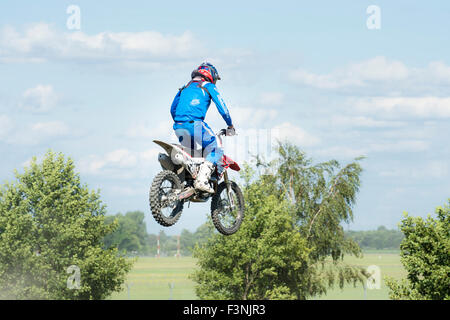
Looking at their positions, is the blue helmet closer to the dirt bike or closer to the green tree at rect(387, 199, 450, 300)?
the dirt bike

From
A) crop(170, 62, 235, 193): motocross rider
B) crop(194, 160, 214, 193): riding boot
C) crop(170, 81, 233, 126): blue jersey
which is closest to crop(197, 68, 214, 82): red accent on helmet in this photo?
crop(170, 62, 235, 193): motocross rider

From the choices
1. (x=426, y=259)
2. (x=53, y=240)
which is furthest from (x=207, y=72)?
(x=53, y=240)

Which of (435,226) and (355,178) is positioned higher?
(355,178)

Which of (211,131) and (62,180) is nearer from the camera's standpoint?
(211,131)

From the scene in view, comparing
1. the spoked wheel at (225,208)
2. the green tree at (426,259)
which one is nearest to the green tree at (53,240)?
the green tree at (426,259)

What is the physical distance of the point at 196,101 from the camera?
10516mm

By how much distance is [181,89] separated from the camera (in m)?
10.9

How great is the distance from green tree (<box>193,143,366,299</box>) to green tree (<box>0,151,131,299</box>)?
11967mm

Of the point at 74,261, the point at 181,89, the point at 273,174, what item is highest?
the point at 273,174

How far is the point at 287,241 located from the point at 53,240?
25.1 meters

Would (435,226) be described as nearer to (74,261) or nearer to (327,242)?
(327,242)

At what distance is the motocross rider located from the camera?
10.5 m

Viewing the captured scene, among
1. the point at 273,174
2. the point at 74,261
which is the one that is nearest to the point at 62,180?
Answer: the point at 74,261

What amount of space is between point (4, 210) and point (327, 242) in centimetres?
3478
